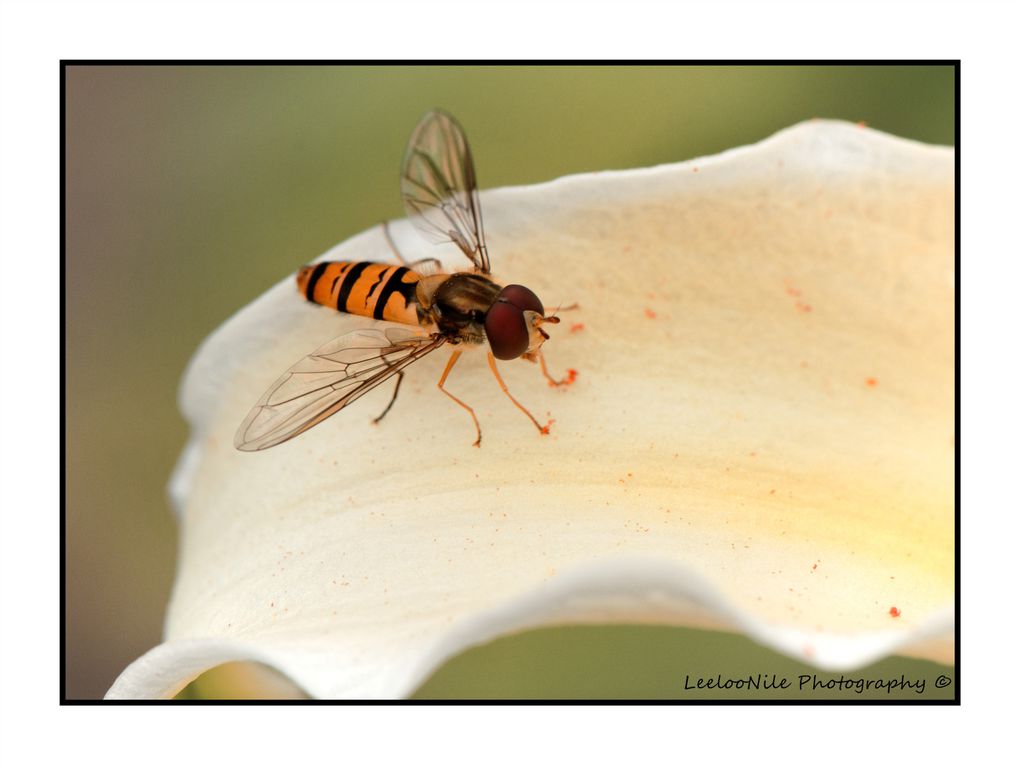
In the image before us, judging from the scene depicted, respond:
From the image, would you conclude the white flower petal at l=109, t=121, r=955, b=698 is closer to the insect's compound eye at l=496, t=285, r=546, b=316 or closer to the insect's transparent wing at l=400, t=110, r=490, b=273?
the insect's compound eye at l=496, t=285, r=546, b=316

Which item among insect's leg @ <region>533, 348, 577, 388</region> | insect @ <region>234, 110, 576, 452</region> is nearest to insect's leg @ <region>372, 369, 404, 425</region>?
insect @ <region>234, 110, 576, 452</region>

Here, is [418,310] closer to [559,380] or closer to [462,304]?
[462,304]

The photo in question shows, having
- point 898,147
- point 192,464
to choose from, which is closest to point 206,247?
point 192,464

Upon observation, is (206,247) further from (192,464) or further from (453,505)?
(453,505)

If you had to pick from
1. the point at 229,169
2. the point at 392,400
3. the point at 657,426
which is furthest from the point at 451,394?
the point at 229,169

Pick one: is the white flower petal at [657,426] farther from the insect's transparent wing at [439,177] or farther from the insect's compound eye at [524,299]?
the insect's transparent wing at [439,177]

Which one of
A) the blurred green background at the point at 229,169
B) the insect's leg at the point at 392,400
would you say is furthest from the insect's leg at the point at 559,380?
Result: the blurred green background at the point at 229,169
